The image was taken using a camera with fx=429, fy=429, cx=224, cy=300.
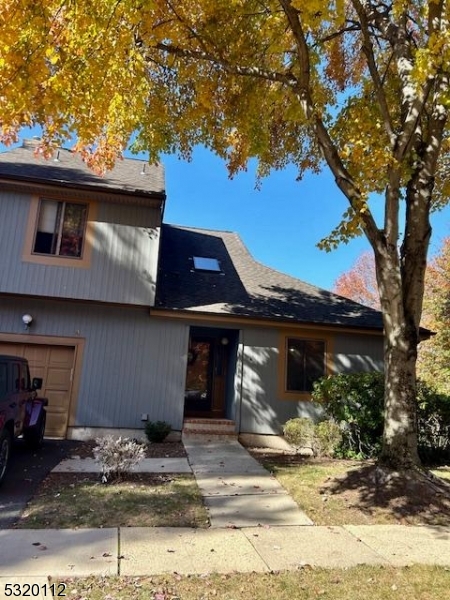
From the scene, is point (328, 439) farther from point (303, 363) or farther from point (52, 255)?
point (52, 255)

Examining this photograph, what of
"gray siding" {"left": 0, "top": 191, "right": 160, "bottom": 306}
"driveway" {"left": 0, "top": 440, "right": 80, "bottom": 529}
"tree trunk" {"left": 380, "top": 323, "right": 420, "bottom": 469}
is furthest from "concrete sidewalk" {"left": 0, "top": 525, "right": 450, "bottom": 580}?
"gray siding" {"left": 0, "top": 191, "right": 160, "bottom": 306}

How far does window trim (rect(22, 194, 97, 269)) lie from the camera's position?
1004 cm

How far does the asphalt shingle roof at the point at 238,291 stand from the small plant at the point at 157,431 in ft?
9.17

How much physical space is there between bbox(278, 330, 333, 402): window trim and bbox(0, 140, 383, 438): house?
0.09 ft

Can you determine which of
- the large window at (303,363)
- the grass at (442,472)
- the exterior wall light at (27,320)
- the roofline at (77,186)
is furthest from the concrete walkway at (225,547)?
the roofline at (77,186)

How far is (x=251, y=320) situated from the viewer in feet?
35.7

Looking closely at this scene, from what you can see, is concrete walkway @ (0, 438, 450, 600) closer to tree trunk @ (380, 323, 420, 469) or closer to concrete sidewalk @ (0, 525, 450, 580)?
concrete sidewalk @ (0, 525, 450, 580)

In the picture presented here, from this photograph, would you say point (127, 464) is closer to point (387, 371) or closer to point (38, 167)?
point (387, 371)

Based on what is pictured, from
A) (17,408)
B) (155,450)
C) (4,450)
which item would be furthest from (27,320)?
(4,450)

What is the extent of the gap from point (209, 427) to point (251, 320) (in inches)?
111

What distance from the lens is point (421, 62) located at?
17.9ft

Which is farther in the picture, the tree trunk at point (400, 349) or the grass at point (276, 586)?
the tree trunk at point (400, 349)

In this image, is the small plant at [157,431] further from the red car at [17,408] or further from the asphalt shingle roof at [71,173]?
the asphalt shingle roof at [71,173]

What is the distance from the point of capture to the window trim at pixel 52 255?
1004cm
